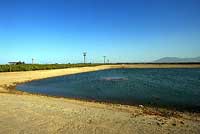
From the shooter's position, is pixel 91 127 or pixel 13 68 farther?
pixel 13 68

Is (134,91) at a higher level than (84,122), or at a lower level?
lower

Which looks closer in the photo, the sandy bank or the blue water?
the sandy bank

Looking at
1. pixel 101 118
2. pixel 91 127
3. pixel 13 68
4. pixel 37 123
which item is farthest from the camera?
pixel 13 68

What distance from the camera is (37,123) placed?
12.5 metres

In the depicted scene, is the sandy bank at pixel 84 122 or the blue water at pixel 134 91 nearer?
the sandy bank at pixel 84 122

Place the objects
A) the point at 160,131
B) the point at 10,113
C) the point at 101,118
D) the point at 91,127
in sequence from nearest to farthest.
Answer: the point at 160,131 < the point at 91,127 < the point at 101,118 < the point at 10,113

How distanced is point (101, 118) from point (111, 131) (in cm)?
241

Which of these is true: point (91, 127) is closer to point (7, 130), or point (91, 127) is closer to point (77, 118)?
point (77, 118)

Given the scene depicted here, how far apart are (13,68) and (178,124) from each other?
5814 cm

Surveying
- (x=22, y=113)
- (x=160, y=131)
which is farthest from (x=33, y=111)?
(x=160, y=131)

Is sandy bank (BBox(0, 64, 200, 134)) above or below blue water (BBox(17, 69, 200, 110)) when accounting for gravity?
above

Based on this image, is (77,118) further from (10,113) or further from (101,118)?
(10,113)

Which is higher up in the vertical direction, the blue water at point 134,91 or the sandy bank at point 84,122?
the sandy bank at point 84,122

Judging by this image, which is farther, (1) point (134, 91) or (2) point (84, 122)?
(1) point (134, 91)
